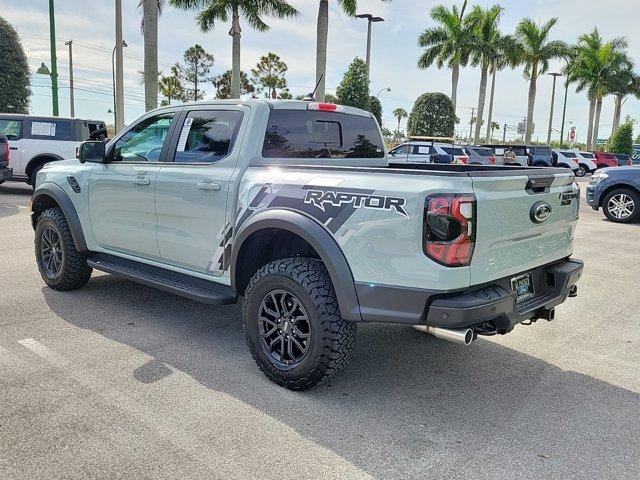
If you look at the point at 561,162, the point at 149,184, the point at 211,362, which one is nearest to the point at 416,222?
the point at 211,362

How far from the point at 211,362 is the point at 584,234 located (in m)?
8.48

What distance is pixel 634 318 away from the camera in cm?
532

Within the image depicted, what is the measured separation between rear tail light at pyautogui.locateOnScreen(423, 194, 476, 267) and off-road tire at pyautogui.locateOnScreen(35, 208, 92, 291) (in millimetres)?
3788

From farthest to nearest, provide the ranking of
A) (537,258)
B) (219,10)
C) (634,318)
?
1. (219,10)
2. (634,318)
3. (537,258)

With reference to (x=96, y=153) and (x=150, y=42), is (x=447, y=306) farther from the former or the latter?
(x=150, y=42)

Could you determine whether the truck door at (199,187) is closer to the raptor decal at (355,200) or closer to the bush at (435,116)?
the raptor decal at (355,200)

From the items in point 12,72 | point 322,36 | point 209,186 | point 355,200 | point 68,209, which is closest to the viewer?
point 355,200

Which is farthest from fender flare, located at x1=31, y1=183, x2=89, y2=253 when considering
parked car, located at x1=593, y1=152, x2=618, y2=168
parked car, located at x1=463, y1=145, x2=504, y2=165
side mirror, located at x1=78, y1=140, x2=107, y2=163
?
parked car, located at x1=593, y1=152, x2=618, y2=168

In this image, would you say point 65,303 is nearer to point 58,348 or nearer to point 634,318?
point 58,348

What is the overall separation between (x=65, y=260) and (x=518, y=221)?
4205mm

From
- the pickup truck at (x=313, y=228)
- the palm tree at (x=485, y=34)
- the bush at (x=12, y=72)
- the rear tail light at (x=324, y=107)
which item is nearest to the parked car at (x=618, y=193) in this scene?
the pickup truck at (x=313, y=228)

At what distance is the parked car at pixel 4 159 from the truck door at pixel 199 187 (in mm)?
9347

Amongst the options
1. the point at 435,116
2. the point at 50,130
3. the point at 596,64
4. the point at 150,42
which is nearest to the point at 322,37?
the point at 150,42

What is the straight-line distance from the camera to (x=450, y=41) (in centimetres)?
3462
